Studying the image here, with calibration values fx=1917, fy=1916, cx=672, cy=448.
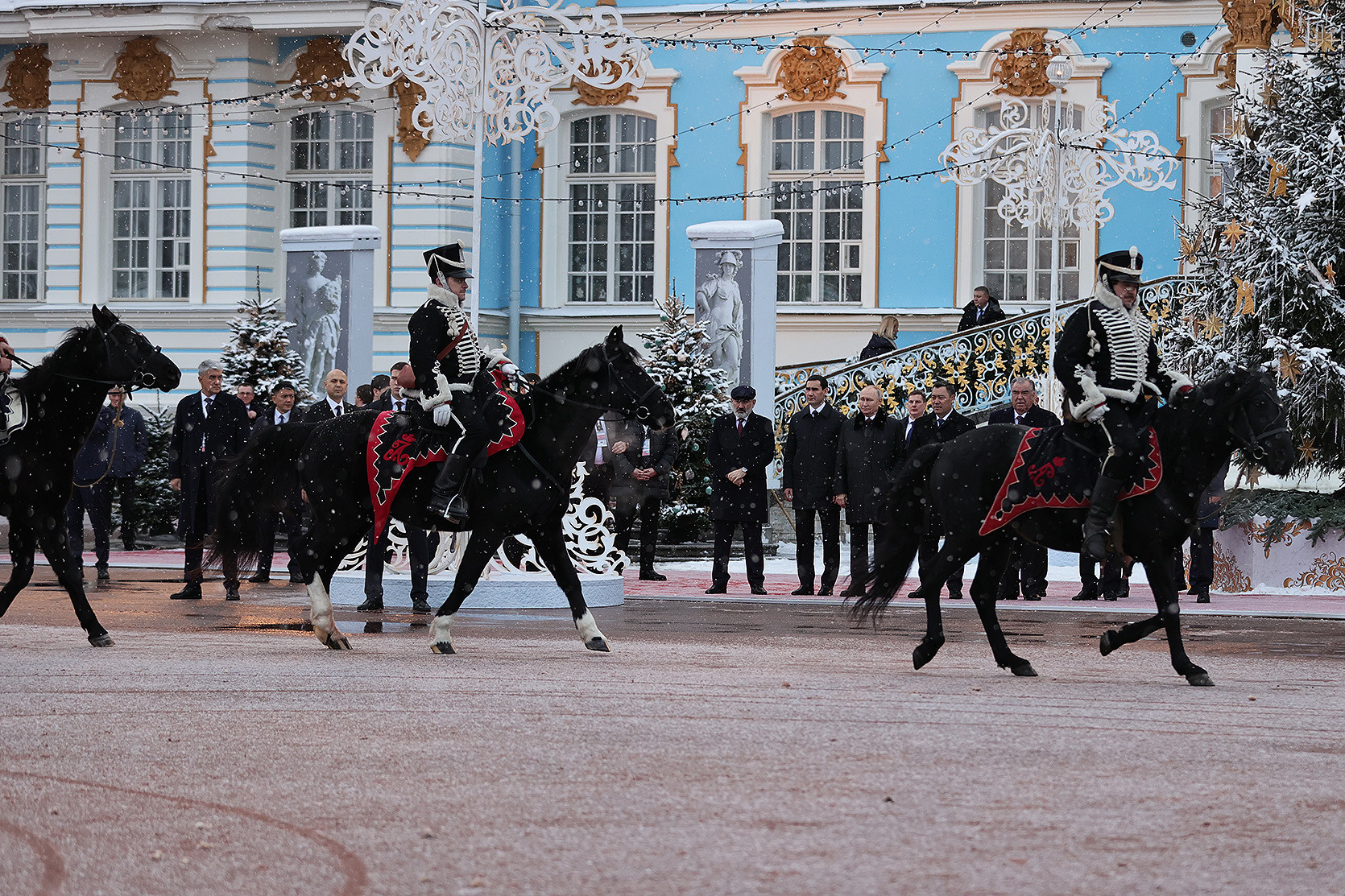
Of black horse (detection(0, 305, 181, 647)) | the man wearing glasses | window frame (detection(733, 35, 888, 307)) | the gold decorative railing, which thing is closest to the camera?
black horse (detection(0, 305, 181, 647))

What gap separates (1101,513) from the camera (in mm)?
9859

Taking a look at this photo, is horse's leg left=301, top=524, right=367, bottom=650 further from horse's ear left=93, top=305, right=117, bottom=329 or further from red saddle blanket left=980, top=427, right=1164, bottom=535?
red saddle blanket left=980, top=427, right=1164, bottom=535

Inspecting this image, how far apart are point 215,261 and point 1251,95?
53.4 feet

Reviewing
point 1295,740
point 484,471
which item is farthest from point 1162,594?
point 484,471

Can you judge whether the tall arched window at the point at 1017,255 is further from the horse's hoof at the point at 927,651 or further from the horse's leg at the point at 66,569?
the horse's leg at the point at 66,569

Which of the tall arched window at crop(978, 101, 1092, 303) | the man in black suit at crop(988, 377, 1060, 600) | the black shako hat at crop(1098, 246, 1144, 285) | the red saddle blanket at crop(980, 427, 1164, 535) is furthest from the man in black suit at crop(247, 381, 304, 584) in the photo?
the tall arched window at crop(978, 101, 1092, 303)

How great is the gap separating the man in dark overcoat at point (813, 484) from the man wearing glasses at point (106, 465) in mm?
5816

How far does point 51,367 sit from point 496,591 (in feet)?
14.5

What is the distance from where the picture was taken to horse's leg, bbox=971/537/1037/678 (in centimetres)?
1002

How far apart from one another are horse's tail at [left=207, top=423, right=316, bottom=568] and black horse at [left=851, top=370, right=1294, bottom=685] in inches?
149

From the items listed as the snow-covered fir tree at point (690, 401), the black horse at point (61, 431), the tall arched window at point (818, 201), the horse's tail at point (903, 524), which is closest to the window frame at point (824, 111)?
the tall arched window at point (818, 201)

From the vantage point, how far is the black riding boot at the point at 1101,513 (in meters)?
9.84

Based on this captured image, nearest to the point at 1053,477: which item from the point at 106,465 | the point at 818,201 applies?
the point at 106,465

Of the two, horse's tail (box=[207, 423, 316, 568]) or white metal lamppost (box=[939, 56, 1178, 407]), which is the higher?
white metal lamppost (box=[939, 56, 1178, 407])
